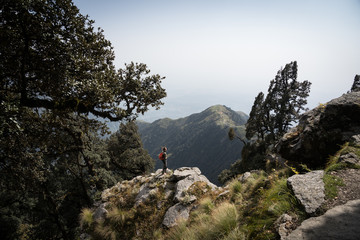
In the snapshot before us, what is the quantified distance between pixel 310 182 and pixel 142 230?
8638mm

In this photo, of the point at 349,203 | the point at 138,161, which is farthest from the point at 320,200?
the point at 138,161

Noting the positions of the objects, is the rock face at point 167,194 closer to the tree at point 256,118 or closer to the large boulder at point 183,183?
the large boulder at point 183,183

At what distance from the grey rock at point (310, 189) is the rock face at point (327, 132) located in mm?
3507

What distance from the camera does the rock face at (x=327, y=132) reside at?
7543 millimetres

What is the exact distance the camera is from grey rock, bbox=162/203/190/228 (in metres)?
8.50

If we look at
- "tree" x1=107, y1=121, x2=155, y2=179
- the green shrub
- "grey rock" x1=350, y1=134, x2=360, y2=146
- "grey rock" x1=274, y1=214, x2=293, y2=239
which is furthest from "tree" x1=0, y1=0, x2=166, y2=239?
"tree" x1=107, y1=121, x2=155, y2=179

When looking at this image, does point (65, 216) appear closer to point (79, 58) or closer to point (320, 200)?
point (79, 58)

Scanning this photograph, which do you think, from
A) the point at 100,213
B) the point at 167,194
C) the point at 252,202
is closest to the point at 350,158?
the point at 252,202

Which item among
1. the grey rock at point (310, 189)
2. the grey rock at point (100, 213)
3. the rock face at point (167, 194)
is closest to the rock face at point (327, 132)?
the grey rock at point (310, 189)

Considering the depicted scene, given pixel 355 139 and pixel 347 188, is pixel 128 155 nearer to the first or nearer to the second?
pixel 355 139

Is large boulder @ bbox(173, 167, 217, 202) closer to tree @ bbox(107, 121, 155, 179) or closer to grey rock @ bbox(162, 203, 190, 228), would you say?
grey rock @ bbox(162, 203, 190, 228)

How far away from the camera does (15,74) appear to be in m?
6.67

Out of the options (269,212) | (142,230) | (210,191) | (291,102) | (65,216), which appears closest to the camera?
(269,212)

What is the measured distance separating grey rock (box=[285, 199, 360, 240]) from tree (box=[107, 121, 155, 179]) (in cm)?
2669
